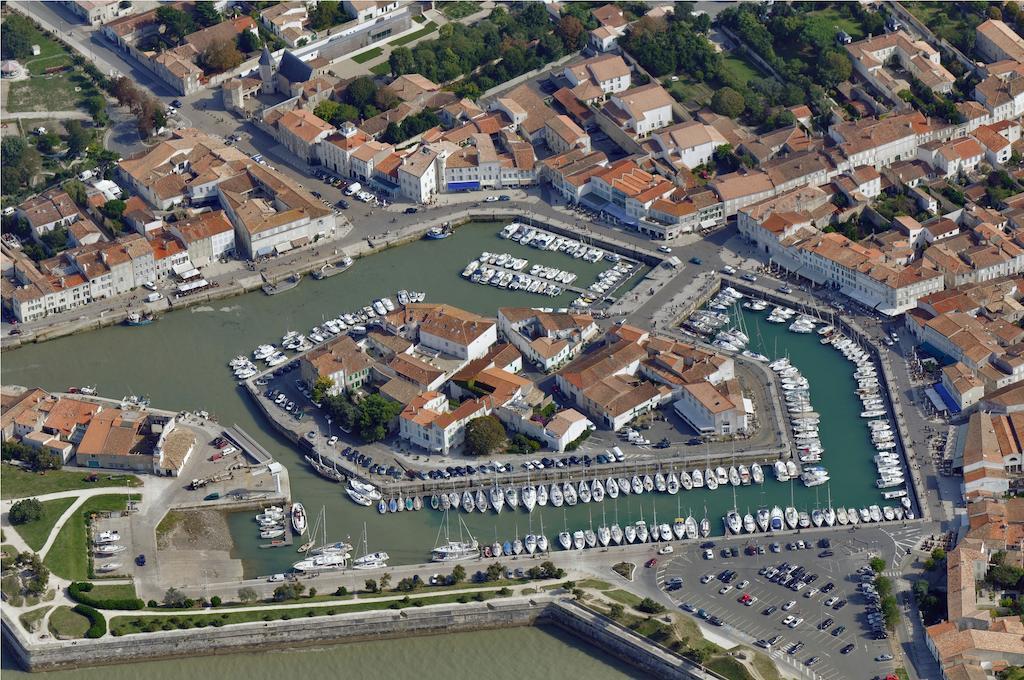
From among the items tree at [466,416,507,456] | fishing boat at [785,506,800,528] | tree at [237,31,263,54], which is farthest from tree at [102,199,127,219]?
fishing boat at [785,506,800,528]

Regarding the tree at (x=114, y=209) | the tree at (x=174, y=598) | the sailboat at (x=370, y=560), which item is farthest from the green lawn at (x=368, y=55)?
the tree at (x=174, y=598)

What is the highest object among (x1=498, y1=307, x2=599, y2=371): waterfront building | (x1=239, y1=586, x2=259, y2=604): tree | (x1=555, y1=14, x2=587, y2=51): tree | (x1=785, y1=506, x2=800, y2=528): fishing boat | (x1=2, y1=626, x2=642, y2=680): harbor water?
(x1=555, y1=14, x2=587, y2=51): tree

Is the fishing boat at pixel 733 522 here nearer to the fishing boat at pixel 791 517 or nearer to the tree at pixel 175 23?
the fishing boat at pixel 791 517

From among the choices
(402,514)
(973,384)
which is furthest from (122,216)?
(973,384)

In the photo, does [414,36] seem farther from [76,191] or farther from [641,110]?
[76,191]

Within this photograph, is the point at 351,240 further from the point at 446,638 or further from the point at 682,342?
the point at 446,638

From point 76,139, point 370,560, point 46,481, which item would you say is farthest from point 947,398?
point 76,139

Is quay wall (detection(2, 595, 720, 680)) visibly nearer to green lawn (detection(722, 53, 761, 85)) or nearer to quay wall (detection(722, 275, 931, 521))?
quay wall (detection(722, 275, 931, 521))
